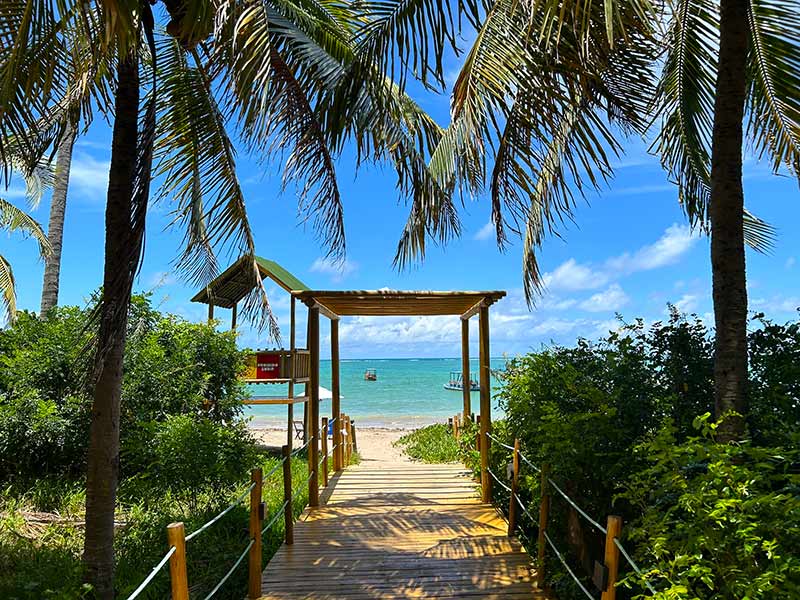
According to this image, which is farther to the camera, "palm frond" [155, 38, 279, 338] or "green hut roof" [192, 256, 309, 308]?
"green hut roof" [192, 256, 309, 308]

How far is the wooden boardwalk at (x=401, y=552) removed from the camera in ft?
15.5

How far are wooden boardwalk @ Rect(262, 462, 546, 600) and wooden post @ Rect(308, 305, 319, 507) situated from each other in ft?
0.83

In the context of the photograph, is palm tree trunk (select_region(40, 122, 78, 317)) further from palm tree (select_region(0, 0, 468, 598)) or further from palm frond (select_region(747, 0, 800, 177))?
palm frond (select_region(747, 0, 800, 177))

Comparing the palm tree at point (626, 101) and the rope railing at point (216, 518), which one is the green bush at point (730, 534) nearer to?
the palm tree at point (626, 101)

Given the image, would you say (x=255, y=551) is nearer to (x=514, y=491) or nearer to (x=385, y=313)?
(x=514, y=491)

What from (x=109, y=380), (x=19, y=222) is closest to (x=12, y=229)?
(x=19, y=222)

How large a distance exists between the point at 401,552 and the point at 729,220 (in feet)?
12.8

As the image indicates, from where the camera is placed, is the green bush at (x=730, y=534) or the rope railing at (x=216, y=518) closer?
the green bush at (x=730, y=534)

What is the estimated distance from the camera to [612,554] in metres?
3.09

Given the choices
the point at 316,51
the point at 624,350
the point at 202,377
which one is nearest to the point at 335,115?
the point at 316,51

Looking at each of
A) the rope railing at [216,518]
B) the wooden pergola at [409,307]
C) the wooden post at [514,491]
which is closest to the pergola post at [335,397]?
the wooden pergola at [409,307]

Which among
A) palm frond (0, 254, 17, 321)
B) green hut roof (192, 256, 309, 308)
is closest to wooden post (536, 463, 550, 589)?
green hut roof (192, 256, 309, 308)

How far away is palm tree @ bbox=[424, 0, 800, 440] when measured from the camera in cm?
378

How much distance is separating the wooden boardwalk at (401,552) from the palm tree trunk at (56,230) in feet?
21.9
